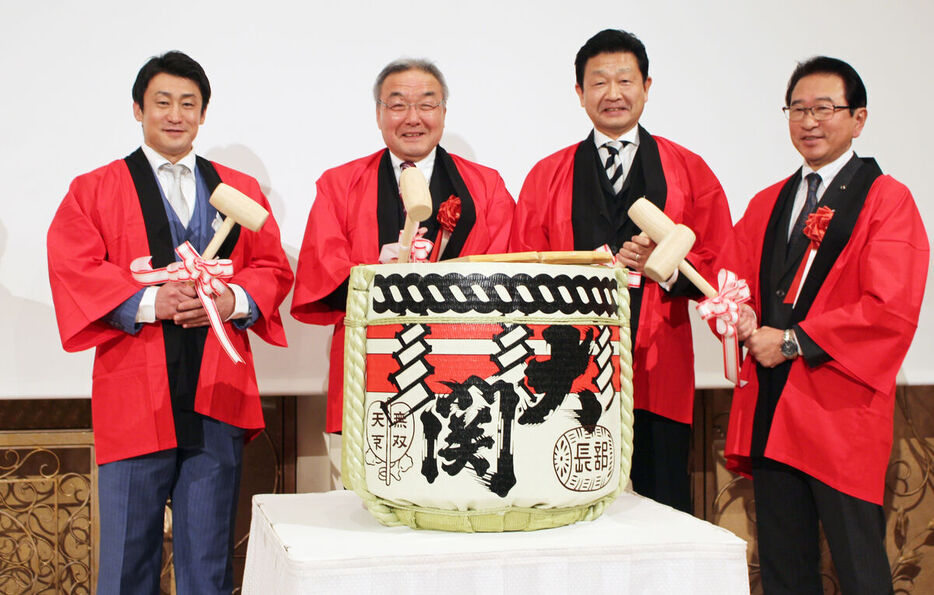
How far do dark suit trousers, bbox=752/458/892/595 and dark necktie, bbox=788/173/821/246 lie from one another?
0.54 meters

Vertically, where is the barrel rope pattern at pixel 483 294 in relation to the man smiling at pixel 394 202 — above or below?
below

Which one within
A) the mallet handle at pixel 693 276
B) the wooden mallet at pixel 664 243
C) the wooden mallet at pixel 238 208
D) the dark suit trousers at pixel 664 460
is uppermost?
the wooden mallet at pixel 238 208

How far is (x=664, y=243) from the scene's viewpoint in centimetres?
128

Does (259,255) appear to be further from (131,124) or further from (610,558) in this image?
(610,558)

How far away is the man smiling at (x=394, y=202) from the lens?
6.83 feet

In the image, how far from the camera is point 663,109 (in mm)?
2848

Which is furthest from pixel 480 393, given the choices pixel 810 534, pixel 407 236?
pixel 810 534

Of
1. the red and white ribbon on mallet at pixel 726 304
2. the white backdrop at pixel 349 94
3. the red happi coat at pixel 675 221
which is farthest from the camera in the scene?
the white backdrop at pixel 349 94

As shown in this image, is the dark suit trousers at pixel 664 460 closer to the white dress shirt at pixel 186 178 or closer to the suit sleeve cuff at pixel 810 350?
the suit sleeve cuff at pixel 810 350

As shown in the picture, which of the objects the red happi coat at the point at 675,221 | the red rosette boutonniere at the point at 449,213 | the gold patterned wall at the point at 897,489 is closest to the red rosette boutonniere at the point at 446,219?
the red rosette boutonniere at the point at 449,213

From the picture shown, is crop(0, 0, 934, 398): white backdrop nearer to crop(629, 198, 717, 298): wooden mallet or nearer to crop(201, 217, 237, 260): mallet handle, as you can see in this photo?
crop(201, 217, 237, 260): mallet handle

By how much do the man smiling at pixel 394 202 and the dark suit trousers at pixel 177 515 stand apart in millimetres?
282

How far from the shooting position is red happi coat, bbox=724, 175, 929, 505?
1.91m

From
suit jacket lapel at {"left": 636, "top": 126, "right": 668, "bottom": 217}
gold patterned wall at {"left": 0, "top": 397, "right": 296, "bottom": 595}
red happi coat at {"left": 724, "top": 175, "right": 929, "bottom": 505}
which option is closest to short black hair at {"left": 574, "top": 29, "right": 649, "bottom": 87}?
suit jacket lapel at {"left": 636, "top": 126, "right": 668, "bottom": 217}
